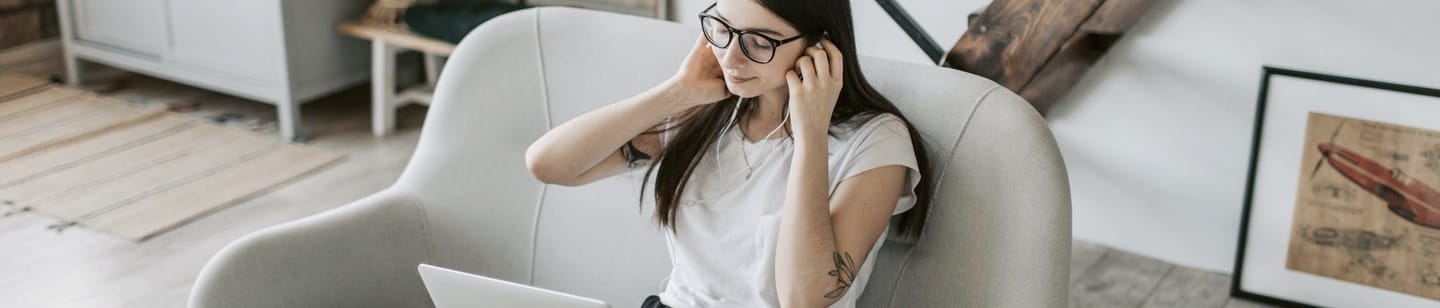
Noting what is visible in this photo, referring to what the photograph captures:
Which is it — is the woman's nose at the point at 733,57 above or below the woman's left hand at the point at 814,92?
above

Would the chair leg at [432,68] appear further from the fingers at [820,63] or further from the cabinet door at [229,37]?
the fingers at [820,63]

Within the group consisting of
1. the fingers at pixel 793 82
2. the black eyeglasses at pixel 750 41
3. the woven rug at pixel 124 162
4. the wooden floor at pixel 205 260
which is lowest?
the wooden floor at pixel 205 260

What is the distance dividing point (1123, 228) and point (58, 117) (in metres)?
3.23

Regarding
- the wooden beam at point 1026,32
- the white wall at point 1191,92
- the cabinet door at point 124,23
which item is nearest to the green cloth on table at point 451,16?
the cabinet door at point 124,23

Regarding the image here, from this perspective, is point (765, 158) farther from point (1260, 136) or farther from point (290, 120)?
point (290, 120)

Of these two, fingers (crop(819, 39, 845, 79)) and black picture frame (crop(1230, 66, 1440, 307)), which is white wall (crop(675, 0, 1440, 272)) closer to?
black picture frame (crop(1230, 66, 1440, 307))

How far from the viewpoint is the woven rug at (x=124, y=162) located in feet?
12.1

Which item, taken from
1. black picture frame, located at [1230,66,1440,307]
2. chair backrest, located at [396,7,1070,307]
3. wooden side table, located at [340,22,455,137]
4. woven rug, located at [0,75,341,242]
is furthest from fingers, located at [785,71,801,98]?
wooden side table, located at [340,22,455,137]

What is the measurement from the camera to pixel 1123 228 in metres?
3.44

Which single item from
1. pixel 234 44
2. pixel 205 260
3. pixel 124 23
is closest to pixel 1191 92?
pixel 205 260

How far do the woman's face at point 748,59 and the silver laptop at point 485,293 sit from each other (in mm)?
361

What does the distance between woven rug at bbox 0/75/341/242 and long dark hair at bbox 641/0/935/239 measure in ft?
6.68

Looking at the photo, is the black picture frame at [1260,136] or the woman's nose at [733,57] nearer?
the woman's nose at [733,57]

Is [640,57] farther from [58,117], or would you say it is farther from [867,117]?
[58,117]
